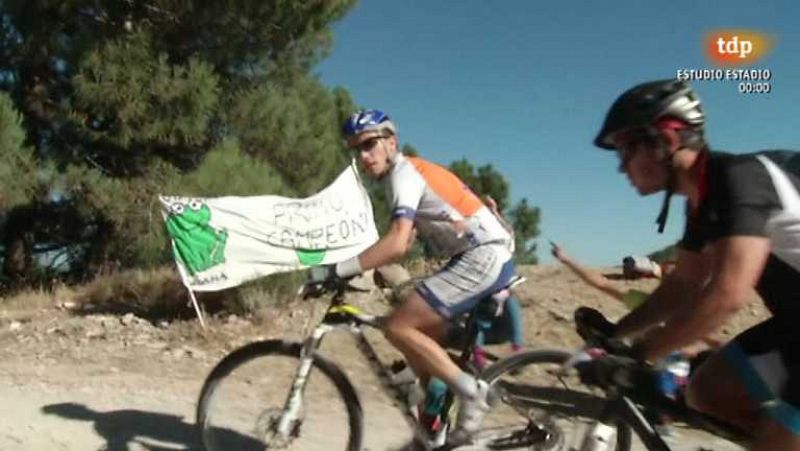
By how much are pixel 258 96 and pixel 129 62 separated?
2.31 metres

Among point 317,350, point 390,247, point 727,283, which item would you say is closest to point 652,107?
point 727,283

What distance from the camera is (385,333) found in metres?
3.99

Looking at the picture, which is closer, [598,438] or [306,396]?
[598,438]

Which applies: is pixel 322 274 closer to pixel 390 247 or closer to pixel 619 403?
pixel 390 247

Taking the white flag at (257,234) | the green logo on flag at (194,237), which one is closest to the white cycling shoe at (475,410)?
the white flag at (257,234)

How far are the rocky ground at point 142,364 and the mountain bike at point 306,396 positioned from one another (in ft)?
0.37

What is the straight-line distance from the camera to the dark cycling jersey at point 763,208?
2162 mm

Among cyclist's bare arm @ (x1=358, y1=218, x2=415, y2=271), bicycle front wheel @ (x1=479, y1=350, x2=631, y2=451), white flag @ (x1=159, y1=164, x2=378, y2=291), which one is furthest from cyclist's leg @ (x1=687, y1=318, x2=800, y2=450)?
white flag @ (x1=159, y1=164, x2=378, y2=291)

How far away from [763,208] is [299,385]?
269 cm

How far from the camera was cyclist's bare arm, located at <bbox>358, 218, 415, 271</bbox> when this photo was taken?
12.6ft

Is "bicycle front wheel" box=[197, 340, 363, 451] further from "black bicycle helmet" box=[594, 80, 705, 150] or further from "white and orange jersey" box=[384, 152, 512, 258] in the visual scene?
"black bicycle helmet" box=[594, 80, 705, 150]

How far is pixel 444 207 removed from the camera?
411 cm

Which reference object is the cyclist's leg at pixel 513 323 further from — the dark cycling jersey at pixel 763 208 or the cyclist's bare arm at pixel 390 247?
→ the dark cycling jersey at pixel 763 208

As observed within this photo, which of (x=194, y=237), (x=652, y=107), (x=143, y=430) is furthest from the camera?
(x=194, y=237)
